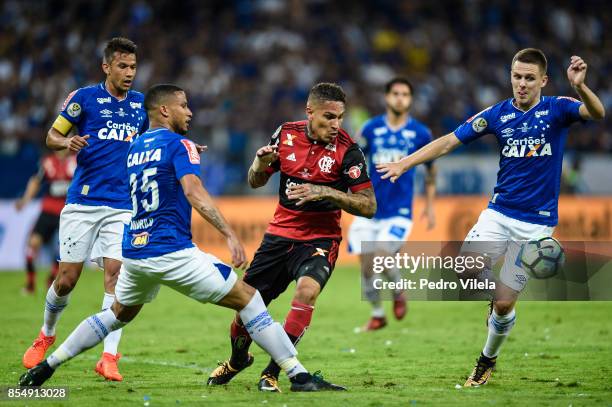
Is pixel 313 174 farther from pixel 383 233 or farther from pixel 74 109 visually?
pixel 383 233

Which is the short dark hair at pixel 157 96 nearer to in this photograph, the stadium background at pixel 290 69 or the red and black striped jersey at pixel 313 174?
the red and black striped jersey at pixel 313 174

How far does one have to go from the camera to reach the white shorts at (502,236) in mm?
8953

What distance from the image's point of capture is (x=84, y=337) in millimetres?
8031

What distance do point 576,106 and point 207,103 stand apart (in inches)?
683

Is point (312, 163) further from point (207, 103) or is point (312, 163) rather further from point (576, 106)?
point (207, 103)

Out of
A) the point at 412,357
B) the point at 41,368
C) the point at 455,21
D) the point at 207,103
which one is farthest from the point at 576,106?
the point at 455,21

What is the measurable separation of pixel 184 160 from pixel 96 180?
8.00 ft

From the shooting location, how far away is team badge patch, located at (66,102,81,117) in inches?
381

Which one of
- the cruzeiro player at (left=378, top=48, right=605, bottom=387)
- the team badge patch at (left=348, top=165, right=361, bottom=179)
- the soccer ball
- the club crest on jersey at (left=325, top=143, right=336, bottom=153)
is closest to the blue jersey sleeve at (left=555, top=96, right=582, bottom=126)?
the cruzeiro player at (left=378, top=48, right=605, bottom=387)

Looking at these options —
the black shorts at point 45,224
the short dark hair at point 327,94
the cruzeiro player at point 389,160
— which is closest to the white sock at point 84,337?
the short dark hair at point 327,94

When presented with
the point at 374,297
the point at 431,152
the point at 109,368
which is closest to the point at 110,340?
the point at 109,368

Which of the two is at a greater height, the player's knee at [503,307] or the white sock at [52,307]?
the player's knee at [503,307]

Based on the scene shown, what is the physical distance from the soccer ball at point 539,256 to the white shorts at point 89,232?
3898 millimetres

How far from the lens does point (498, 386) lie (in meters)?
8.64
